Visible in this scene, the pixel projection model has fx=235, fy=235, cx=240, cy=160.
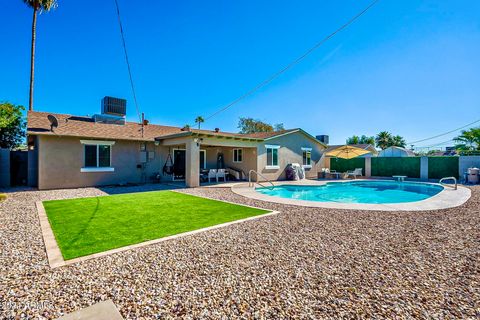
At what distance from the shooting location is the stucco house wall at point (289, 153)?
18.5m

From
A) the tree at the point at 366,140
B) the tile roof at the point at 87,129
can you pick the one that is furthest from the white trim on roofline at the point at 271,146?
the tree at the point at 366,140

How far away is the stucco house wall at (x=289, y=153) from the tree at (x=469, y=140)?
1656 cm

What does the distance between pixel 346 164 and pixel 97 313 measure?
2679 centimetres

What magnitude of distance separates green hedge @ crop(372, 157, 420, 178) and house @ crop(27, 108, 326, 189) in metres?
8.95

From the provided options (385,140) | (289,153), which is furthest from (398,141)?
(289,153)

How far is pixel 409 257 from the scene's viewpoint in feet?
14.4

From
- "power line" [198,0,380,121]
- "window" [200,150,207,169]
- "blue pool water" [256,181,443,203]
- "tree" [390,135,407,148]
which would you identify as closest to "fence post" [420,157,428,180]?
"blue pool water" [256,181,443,203]

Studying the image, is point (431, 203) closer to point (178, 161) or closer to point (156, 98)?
point (178, 161)

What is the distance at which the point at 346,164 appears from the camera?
84.9ft

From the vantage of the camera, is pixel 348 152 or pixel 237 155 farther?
pixel 348 152

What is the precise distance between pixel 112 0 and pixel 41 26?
1546 centimetres

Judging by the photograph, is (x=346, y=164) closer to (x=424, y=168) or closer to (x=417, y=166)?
(x=417, y=166)

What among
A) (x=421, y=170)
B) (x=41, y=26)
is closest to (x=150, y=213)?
(x=41, y=26)

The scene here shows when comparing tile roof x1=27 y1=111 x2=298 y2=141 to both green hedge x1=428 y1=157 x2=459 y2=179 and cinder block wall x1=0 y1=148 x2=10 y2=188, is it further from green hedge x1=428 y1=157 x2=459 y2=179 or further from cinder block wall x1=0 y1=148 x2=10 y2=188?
green hedge x1=428 y1=157 x2=459 y2=179
